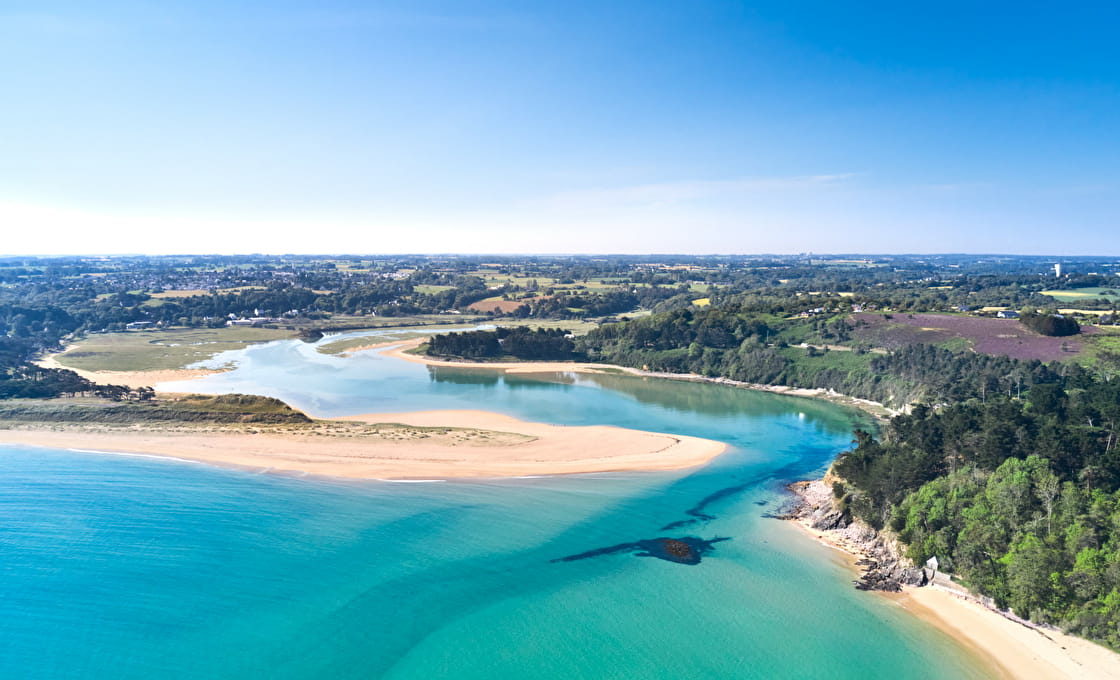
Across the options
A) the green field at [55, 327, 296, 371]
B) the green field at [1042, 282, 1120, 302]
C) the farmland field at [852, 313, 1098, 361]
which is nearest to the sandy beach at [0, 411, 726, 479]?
the green field at [55, 327, 296, 371]

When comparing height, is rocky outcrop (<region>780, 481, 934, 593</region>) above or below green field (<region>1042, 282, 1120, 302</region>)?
below

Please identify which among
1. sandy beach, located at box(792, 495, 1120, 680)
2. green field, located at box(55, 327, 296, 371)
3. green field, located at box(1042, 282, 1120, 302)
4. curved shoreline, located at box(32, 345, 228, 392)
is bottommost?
sandy beach, located at box(792, 495, 1120, 680)

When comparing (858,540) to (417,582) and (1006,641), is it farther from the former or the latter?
(417,582)

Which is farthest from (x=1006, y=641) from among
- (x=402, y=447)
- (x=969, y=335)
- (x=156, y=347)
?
(x=156, y=347)

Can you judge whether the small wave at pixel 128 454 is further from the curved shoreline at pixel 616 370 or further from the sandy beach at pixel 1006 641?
the sandy beach at pixel 1006 641

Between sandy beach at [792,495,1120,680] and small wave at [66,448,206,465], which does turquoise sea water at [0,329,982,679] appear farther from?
sandy beach at [792,495,1120,680]
